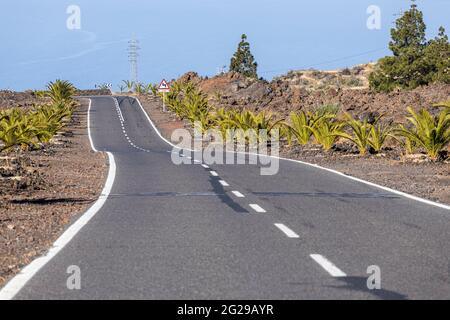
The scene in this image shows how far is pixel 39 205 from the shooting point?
1402 cm

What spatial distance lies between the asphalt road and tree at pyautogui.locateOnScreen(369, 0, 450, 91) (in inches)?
1999

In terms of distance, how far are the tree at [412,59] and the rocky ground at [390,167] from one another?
118 feet

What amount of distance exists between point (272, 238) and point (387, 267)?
2.22 metres

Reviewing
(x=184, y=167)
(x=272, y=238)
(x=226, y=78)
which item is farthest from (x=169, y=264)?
(x=226, y=78)

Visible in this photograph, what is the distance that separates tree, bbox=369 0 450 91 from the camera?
67.6 m

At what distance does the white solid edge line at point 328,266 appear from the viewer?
7.53 m

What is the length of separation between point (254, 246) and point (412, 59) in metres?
63.6

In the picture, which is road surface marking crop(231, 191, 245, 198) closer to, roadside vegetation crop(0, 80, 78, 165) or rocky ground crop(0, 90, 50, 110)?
roadside vegetation crop(0, 80, 78, 165)

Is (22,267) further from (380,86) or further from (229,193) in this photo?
(380,86)

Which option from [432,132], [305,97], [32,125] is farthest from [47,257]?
[305,97]

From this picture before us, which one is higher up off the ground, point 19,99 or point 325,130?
point 19,99

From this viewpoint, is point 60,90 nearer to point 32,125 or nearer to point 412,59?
point 412,59

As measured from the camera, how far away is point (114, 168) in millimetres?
23953

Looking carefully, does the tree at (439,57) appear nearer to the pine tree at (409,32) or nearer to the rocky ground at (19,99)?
the pine tree at (409,32)
